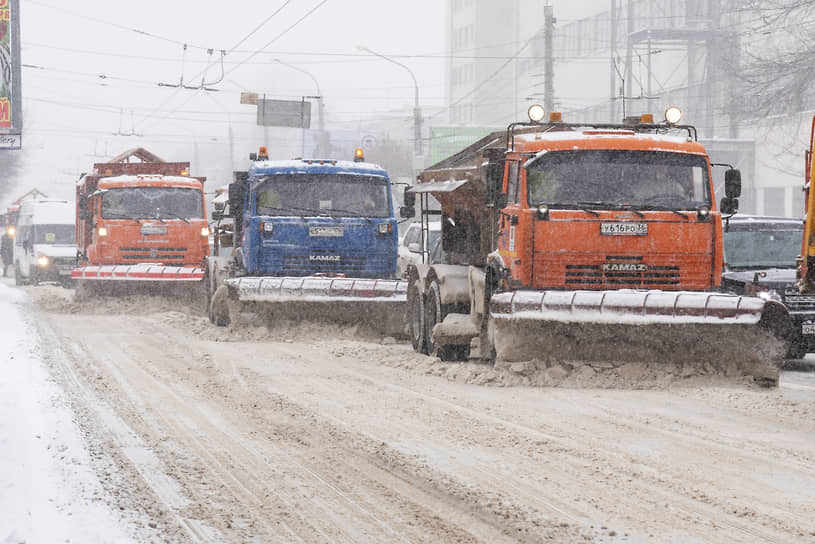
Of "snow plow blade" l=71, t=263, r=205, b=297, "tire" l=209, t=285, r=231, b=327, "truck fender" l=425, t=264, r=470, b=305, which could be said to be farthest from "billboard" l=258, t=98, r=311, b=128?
"truck fender" l=425, t=264, r=470, b=305

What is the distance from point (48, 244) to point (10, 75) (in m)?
6.53

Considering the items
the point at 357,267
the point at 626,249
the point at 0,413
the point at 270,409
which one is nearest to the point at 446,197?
the point at 357,267

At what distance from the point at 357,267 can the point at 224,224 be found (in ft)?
14.5

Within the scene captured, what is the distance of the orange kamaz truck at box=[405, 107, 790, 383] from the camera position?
10.4 metres

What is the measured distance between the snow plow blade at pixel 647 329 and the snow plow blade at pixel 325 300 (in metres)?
4.21

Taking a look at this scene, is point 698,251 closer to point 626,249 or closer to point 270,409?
point 626,249

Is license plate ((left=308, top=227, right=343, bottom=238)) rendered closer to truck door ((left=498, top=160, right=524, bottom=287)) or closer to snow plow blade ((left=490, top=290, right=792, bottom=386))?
truck door ((left=498, top=160, right=524, bottom=287))

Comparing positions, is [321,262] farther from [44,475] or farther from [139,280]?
[44,475]

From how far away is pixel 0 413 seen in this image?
8.45m

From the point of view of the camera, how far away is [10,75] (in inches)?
1109

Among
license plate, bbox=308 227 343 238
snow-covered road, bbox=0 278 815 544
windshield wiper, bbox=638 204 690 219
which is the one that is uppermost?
windshield wiper, bbox=638 204 690 219

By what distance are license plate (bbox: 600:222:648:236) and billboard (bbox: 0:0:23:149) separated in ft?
65.9

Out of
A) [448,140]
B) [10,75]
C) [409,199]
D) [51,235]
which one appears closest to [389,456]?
[409,199]

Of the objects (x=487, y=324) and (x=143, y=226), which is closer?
(x=487, y=324)
